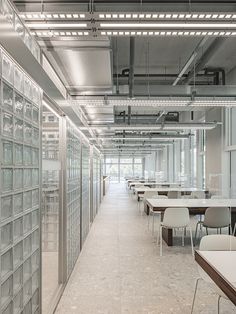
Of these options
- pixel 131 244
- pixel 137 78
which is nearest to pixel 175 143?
pixel 137 78

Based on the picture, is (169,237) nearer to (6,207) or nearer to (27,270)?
(27,270)

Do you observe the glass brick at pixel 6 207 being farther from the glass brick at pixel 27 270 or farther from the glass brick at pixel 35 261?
the glass brick at pixel 35 261

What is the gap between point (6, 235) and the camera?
1.95m

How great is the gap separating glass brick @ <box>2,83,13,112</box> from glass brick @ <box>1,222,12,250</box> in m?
0.65

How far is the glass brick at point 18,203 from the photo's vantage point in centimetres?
213

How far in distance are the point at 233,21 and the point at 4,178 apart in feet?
6.72

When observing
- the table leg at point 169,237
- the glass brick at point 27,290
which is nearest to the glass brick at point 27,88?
the glass brick at point 27,290

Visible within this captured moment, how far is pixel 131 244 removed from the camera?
6480mm

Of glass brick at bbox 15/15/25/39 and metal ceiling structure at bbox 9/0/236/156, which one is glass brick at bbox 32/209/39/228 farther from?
glass brick at bbox 15/15/25/39

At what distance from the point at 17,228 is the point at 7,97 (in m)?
0.80

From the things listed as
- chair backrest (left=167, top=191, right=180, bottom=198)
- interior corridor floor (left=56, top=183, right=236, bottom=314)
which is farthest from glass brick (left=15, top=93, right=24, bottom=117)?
chair backrest (left=167, top=191, right=180, bottom=198)

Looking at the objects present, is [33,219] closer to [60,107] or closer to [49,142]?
[49,142]

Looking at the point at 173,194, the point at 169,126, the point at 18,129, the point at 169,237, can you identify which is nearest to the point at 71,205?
the point at 169,237

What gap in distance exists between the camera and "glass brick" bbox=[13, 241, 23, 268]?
2.11m
